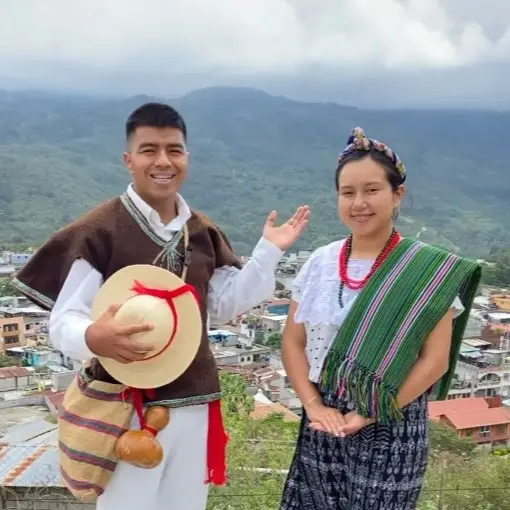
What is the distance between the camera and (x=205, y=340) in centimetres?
175

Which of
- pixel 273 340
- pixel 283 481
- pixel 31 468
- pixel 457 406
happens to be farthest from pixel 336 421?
pixel 273 340

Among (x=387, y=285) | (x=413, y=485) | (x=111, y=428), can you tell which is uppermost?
(x=387, y=285)

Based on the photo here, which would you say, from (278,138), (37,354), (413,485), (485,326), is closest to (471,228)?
(485,326)

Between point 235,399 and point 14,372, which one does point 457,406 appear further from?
point 14,372

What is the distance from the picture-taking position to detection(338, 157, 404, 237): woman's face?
166cm

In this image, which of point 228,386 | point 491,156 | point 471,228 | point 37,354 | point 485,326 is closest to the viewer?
point 228,386

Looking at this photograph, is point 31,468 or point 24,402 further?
point 24,402

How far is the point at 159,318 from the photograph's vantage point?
1.50m

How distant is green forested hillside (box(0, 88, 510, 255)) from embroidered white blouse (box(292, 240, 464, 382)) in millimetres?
35605

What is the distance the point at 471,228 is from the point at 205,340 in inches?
2970

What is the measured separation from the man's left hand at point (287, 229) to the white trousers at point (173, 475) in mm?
439

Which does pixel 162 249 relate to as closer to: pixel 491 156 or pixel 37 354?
pixel 37 354

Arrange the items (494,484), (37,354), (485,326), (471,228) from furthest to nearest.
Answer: (471,228)
(485,326)
(37,354)
(494,484)

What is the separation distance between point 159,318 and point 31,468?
2.16 m
